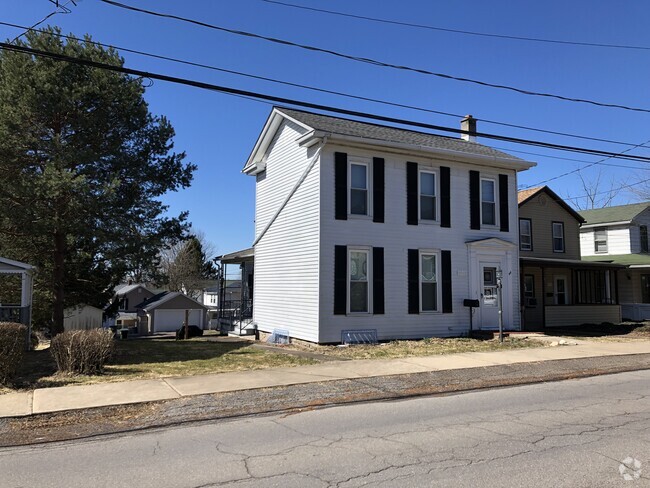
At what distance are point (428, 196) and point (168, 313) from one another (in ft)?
118

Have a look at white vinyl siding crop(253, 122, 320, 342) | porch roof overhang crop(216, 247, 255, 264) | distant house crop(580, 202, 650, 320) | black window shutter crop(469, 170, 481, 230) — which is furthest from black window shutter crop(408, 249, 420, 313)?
distant house crop(580, 202, 650, 320)

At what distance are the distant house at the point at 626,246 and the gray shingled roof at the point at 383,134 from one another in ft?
40.5

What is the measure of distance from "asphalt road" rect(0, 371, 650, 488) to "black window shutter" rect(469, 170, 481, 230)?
1068 centimetres

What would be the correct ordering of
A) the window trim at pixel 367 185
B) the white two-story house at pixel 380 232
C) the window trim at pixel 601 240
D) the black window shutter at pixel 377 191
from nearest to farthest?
the white two-story house at pixel 380 232 < the window trim at pixel 367 185 < the black window shutter at pixel 377 191 < the window trim at pixel 601 240

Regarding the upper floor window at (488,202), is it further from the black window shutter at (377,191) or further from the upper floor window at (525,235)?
the upper floor window at (525,235)

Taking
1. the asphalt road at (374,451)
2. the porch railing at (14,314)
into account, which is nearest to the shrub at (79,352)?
the asphalt road at (374,451)

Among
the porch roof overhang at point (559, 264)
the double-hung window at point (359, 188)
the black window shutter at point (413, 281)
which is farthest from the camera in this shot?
the porch roof overhang at point (559, 264)

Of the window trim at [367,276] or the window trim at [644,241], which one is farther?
the window trim at [644,241]

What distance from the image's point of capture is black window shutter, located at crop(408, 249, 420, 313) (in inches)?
655

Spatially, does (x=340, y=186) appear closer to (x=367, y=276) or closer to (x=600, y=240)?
(x=367, y=276)

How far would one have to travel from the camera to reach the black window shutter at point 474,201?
1800 cm

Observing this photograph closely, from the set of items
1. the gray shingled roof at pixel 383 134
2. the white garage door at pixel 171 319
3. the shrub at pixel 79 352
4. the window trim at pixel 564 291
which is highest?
the gray shingled roof at pixel 383 134

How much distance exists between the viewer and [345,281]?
15648 millimetres

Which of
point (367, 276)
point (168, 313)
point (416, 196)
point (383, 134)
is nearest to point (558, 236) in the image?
point (416, 196)
